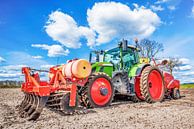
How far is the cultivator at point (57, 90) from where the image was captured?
6.29 meters

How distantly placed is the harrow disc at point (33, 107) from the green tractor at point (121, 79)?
5.84 feet

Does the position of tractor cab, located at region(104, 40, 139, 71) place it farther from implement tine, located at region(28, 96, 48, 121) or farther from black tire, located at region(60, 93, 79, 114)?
implement tine, located at region(28, 96, 48, 121)

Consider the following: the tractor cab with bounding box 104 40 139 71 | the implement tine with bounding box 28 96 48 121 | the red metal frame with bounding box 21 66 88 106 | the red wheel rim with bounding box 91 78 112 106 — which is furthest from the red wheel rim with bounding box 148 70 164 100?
the implement tine with bounding box 28 96 48 121

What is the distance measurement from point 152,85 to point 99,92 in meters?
3.26

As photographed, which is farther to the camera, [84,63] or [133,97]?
[133,97]

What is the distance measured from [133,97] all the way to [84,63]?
11.5 ft

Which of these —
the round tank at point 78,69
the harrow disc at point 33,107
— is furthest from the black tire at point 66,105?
the round tank at point 78,69

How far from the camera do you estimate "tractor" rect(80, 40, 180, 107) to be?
7984mm

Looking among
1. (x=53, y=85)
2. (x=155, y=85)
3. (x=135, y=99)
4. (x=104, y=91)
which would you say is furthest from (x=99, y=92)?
(x=155, y=85)

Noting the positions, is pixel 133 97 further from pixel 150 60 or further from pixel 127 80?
pixel 150 60

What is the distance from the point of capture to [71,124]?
541 cm

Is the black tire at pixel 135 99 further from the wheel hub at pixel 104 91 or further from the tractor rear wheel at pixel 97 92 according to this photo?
the wheel hub at pixel 104 91

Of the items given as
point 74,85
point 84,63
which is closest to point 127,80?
point 84,63

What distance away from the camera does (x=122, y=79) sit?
959 centimetres
